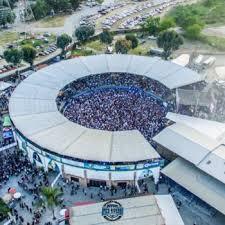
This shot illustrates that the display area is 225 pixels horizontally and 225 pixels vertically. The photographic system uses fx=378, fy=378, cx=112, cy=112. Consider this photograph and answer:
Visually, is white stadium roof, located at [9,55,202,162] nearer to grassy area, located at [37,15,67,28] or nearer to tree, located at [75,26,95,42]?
tree, located at [75,26,95,42]

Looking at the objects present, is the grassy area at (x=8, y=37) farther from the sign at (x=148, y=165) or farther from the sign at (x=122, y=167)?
the sign at (x=148, y=165)

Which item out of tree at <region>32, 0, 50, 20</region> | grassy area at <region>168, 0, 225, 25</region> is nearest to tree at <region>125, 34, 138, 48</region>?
grassy area at <region>168, 0, 225, 25</region>

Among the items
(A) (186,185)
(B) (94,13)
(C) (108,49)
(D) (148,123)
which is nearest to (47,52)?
(C) (108,49)

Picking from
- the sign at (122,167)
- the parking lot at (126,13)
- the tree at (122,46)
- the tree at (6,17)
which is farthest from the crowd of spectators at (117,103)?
the tree at (6,17)

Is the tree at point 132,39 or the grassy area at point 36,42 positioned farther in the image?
the grassy area at point 36,42

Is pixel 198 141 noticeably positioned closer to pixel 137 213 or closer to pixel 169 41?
pixel 137 213

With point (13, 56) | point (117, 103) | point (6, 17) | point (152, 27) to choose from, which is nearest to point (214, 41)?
point (152, 27)
